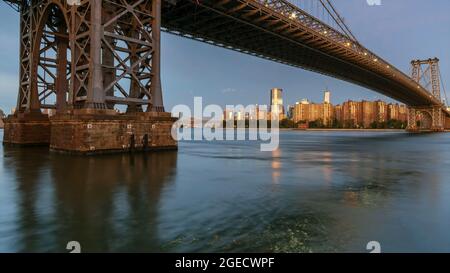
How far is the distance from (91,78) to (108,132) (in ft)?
11.7

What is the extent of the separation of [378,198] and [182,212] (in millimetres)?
5808

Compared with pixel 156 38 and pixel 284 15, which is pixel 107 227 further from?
pixel 284 15

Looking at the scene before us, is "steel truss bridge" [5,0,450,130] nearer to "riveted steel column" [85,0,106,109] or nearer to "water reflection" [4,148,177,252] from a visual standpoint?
"riveted steel column" [85,0,106,109]

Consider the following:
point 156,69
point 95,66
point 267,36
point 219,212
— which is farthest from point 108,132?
point 267,36

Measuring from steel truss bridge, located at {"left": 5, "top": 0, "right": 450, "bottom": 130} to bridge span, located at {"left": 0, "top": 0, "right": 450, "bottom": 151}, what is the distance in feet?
0.24

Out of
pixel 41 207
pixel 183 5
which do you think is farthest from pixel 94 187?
pixel 183 5

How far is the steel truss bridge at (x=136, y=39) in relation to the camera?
21422mm

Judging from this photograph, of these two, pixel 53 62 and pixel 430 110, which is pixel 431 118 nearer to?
pixel 430 110

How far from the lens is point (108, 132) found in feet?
68.4

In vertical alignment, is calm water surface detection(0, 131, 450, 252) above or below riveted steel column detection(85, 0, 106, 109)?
below

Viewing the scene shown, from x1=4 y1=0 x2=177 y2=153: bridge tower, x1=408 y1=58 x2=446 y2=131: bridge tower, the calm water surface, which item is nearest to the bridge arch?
x1=4 y1=0 x2=177 y2=153: bridge tower

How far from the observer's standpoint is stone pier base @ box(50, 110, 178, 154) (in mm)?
19812

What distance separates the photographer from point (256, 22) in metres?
37.6

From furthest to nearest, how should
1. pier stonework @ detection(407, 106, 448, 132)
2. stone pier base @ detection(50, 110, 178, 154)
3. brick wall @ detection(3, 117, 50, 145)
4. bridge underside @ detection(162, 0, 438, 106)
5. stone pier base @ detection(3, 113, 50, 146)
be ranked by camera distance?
pier stonework @ detection(407, 106, 448, 132), bridge underside @ detection(162, 0, 438, 106), brick wall @ detection(3, 117, 50, 145), stone pier base @ detection(3, 113, 50, 146), stone pier base @ detection(50, 110, 178, 154)
